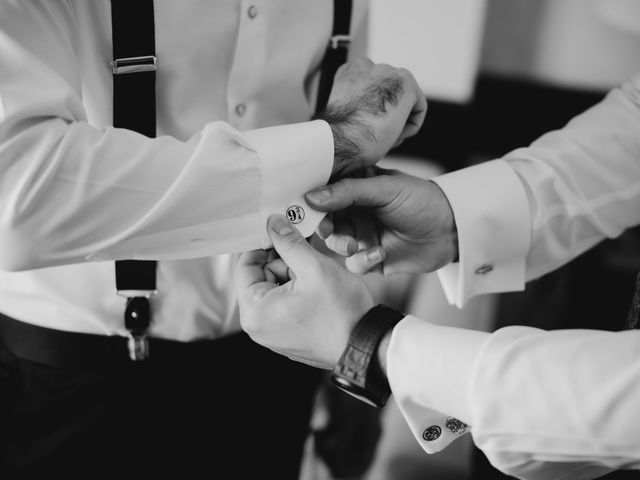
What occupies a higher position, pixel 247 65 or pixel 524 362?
pixel 247 65

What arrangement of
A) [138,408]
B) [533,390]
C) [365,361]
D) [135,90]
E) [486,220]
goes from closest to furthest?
1. [533,390]
2. [365,361]
3. [135,90]
4. [486,220]
5. [138,408]

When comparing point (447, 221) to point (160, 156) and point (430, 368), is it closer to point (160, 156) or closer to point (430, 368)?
point (430, 368)

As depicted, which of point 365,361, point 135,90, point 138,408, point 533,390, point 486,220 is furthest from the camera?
point 138,408

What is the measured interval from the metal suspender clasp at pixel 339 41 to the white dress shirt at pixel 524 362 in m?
0.34

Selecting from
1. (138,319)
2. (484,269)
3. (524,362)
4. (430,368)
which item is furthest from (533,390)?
(138,319)

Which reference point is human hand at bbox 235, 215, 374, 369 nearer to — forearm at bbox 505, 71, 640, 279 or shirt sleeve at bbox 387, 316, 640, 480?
shirt sleeve at bbox 387, 316, 640, 480

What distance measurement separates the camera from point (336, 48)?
4.05 ft

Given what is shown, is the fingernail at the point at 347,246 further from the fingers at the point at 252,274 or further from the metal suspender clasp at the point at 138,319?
the metal suspender clasp at the point at 138,319

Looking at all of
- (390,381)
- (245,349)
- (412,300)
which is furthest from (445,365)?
(412,300)

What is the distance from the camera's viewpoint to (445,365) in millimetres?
822

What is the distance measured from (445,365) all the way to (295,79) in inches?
26.1

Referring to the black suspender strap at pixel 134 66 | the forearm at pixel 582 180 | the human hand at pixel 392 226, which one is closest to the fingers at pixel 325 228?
the human hand at pixel 392 226

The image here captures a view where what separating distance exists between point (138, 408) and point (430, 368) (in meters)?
0.73

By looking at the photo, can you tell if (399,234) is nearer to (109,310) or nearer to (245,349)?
(245,349)
